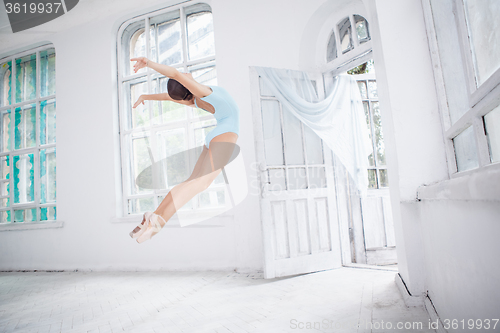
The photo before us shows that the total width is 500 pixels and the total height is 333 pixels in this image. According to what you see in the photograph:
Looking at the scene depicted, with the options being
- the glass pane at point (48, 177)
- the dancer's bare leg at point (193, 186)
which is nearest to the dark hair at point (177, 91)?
the dancer's bare leg at point (193, 186)

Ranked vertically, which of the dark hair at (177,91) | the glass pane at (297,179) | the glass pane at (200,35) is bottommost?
the glass pane at (297,179)

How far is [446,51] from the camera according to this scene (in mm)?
1822

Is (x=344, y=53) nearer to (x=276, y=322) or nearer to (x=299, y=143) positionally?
(x=299, y=143)

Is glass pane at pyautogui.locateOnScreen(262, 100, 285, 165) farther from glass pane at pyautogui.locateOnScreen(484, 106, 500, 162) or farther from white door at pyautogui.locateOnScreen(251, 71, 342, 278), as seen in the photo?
glass pane at pyautogui.locateOnScreen(484, 106, 500, 162)

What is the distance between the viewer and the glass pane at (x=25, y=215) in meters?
5.28

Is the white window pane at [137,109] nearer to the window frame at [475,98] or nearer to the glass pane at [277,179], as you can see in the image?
the glass pane at [277,179]

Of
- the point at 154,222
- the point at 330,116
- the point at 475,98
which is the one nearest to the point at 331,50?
the point at 330,116

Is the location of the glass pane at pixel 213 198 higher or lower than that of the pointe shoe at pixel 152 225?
higher

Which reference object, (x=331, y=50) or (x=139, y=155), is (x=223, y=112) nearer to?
(x=331, y=50)

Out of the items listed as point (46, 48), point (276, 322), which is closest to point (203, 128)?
point (276, 322)

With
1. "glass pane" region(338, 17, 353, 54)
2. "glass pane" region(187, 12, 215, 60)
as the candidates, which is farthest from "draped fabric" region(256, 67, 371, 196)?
"glass pane" region(187, 12, 215, 60)

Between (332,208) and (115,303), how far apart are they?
245cm

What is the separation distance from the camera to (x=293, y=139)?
3.65m

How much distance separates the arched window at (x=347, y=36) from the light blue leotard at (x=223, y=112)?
6.12ft
